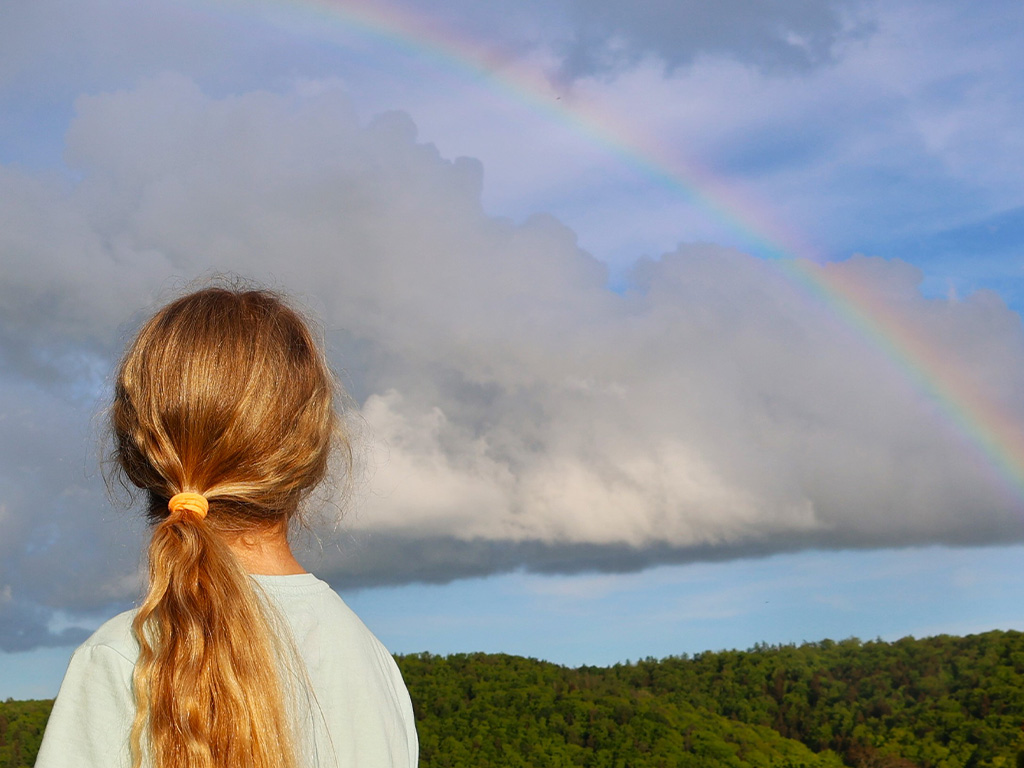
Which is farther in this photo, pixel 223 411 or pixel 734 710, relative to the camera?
pixel 734 710

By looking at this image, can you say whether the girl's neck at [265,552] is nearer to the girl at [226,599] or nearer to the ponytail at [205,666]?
the girl at [226,599]

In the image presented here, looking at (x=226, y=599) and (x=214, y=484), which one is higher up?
(x=214, y=484)

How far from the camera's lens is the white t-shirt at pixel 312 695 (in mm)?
1947

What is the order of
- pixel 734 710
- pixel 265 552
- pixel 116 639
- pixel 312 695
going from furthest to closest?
pixel 734 710 < pixel 265 552 < pixel 312 695 < pixel 116 639

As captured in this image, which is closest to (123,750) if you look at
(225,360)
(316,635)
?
(316,635)

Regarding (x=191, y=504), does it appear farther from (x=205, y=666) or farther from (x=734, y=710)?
(x=734, y=710)

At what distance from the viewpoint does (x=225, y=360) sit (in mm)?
2213

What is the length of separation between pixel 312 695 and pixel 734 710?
80.2 m

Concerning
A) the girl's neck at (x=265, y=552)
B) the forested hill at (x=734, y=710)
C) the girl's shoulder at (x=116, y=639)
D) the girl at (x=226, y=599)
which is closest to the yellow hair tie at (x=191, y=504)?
the girl at (x=226, y=599)

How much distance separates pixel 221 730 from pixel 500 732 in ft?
231

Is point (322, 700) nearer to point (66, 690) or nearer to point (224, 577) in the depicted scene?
point (224, 577)

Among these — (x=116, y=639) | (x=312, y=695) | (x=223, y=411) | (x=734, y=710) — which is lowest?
(x=734, y=710)

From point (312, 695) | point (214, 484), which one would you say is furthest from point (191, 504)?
point (312, 695)

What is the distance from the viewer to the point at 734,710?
76188mm
